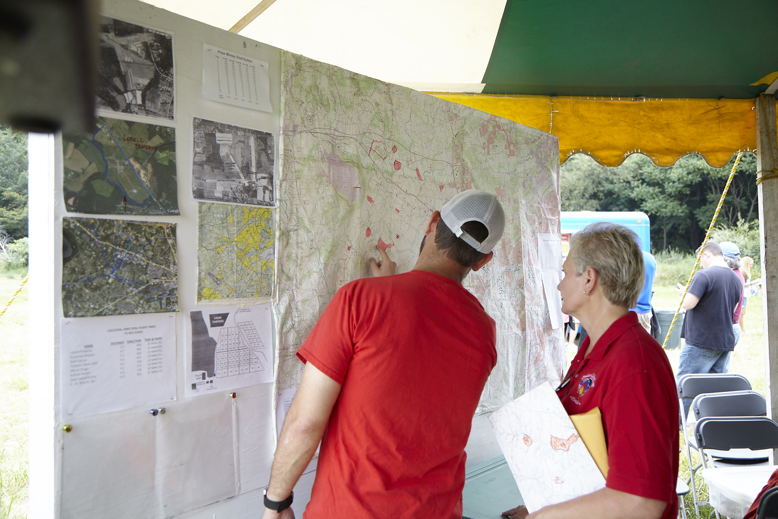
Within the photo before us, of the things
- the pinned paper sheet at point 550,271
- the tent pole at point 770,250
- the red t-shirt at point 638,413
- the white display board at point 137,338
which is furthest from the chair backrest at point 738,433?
the white display board at point 137,338

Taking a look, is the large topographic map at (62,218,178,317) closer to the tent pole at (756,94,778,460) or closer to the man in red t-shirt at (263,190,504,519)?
the man in red t-shirt at (263,190,504,519)

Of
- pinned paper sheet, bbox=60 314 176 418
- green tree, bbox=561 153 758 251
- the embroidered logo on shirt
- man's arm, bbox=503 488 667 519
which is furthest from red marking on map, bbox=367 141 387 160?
green tree, bbox=561 153 758 251

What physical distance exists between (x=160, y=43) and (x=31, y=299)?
74cm

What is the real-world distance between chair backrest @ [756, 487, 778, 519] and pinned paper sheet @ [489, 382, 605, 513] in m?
1.03

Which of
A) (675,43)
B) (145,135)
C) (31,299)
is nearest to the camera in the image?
(31,299)

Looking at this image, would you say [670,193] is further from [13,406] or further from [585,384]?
[585,384]

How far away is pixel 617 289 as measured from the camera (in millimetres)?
1649

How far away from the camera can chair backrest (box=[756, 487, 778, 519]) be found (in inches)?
80.3

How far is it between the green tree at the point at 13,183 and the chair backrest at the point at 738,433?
21.9 feet

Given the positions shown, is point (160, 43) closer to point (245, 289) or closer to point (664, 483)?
point (245, 289)

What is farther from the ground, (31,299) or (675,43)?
(675,43)

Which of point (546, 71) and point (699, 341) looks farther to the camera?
point (699, 341)

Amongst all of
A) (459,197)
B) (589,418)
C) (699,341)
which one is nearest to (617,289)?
(589,418)

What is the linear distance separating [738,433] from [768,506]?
144 centimetres
